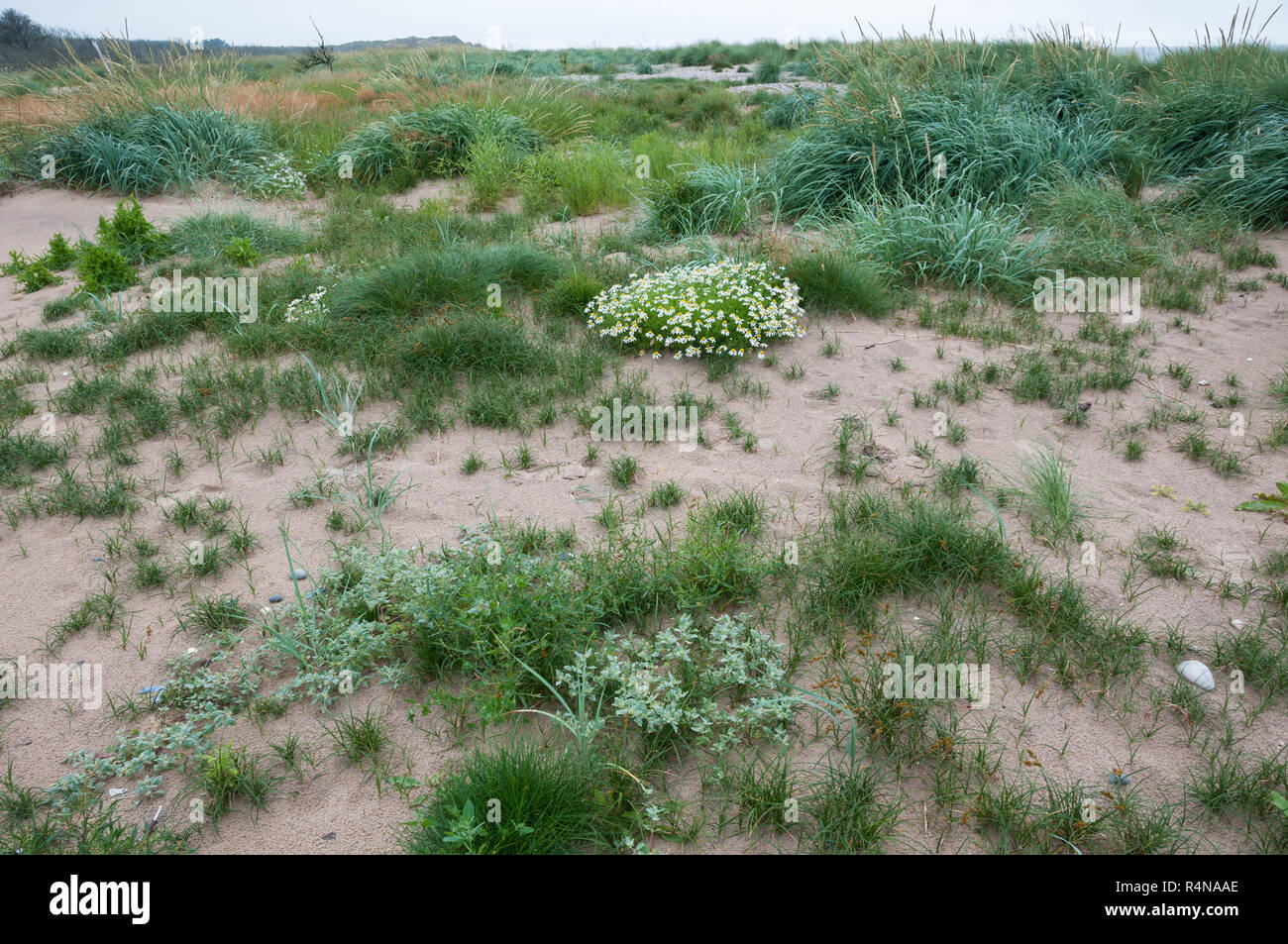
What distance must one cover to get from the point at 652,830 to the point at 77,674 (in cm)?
246

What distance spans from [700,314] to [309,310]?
10.1 ft

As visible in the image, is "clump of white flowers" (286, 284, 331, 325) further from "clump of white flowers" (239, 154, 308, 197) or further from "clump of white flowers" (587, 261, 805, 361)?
"clump of white flowers" (239, 154, 308, 197)

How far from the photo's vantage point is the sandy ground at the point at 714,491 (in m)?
2.69

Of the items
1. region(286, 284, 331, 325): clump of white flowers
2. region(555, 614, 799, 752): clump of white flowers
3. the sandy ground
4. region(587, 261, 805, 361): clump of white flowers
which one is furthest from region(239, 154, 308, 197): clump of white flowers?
region(555, 614, 799, 752): clump of white flowers

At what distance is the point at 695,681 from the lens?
295cm

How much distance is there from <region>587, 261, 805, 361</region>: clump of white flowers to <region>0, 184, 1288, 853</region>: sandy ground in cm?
20

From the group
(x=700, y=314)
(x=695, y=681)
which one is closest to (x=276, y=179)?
(x=700, y=314)

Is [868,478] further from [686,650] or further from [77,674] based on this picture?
[77,674]

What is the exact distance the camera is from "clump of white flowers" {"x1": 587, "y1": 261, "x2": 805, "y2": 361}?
18.4 feet

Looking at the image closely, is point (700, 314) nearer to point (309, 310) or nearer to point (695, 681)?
point (309, 310)

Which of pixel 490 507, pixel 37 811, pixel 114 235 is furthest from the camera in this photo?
pixel 114 235
